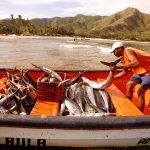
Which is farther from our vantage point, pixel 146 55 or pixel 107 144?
pixel 146 55

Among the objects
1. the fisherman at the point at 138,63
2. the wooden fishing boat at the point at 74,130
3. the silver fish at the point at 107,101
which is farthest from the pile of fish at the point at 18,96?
the fisherman at the point at 138,63

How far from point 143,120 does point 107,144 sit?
939 millimetres

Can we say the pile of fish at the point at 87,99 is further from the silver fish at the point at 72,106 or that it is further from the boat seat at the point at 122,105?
the boat seat at the point at 122,105

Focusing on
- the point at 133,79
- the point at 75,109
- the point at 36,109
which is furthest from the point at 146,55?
the point at 36,109

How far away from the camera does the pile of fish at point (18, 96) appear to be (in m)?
7.20

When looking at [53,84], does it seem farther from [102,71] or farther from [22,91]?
[102,71]

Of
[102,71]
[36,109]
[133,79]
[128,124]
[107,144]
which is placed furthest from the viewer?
[102,71]

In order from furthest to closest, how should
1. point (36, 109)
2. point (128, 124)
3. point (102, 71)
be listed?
Result: point (102, 71)
point (36, 109)
point (128, 124)

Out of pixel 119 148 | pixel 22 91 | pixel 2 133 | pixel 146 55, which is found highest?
pixel 146 55

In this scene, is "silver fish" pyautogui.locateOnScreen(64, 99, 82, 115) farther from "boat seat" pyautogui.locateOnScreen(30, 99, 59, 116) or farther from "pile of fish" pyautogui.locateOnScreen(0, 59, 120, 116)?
"boat seat" pyautogui.locateOnScreen(30, 99, 59, 116)

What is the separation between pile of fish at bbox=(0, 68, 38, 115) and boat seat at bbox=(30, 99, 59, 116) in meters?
0.21

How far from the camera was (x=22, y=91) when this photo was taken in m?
7.57

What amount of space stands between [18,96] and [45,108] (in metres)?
0.70

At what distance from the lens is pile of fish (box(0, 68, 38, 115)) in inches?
284
